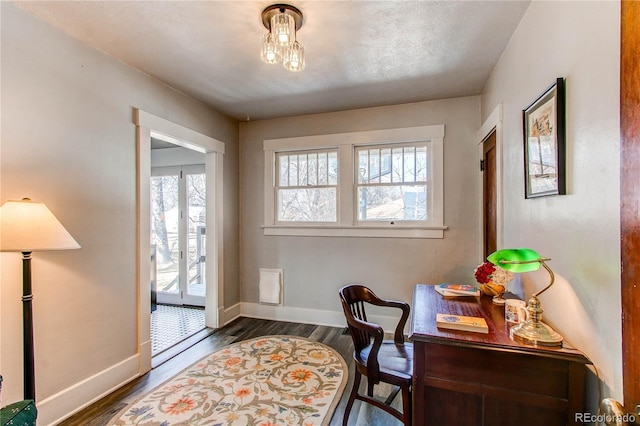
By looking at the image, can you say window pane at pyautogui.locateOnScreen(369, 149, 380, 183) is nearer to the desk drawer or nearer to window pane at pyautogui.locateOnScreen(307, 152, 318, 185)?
window pane at pyautogui.locateOnScreen(307, 152, 318, 185)

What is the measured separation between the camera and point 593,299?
1.09 metres

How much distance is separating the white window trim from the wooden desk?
194 cm

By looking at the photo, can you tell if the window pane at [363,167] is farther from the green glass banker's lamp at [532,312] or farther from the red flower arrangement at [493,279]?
the green glass banker's lamp at [532,312]

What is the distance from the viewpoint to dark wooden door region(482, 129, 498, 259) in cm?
255

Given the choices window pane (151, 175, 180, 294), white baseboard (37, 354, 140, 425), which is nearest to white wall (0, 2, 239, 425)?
white baseboard (37, 354, 140, 425)

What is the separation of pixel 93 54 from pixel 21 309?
6.02ft

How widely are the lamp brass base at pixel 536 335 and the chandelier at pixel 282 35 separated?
184cm

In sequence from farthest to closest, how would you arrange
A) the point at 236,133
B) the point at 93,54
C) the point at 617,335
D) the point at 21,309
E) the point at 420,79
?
the point at 236,133 < the point at 420,79 < the point at 93,54 < the point at 21,309 < the point at 617,335

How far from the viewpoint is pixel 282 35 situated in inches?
67.2

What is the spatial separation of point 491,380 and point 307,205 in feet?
9.17

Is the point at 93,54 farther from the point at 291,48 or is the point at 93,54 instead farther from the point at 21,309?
the point at 21,309

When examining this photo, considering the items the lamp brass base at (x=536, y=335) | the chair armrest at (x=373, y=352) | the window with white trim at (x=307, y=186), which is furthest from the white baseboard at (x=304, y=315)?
the lamp brass base at (x=536, y=335)

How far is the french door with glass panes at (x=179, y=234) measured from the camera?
4480 mm

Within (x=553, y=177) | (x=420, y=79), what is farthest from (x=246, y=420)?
(x=420, y=79)
